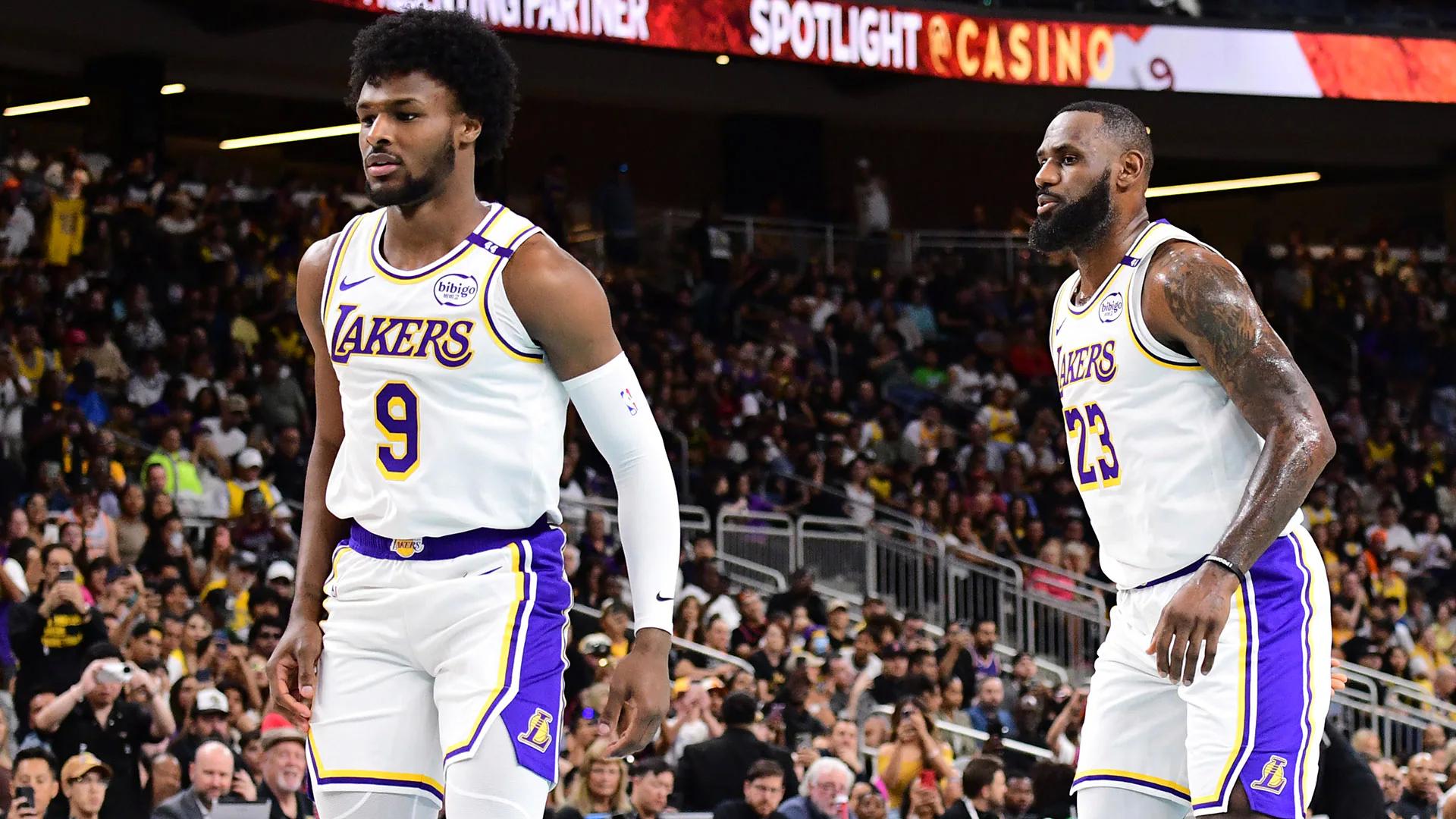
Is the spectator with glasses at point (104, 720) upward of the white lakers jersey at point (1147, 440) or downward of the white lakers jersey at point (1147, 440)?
downward

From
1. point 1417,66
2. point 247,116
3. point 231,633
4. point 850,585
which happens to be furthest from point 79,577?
point 1417,66

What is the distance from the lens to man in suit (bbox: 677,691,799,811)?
1051 cm

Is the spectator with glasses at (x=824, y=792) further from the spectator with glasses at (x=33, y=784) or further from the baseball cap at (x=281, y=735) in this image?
the spectator with glasses at (x=33, y=784)

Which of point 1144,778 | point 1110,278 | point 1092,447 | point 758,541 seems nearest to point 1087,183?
point 1110,278

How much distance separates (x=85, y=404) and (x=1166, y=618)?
11259 millimetres

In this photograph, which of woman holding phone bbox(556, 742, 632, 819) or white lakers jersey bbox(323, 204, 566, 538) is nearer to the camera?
white lakers jersey bbox(323, 204, 566, 538)

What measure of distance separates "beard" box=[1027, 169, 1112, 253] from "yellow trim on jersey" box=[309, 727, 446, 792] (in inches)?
79.4

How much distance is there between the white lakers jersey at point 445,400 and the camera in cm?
403

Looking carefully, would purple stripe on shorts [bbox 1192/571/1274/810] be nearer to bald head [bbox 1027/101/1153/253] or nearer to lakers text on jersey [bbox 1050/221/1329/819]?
lakers text on jersey [bbox 1050/221/1329/819]

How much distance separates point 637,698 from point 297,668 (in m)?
0.77

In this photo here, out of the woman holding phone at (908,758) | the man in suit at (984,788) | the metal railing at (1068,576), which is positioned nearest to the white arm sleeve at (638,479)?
the man in suit at (984,788)

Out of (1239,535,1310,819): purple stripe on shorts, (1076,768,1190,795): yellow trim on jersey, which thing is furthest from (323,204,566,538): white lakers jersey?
(1239,535,1310,819): purple stripe on shorts

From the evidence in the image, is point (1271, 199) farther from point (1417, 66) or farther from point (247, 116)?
point (247, 116)

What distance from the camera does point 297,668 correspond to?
4.22 meters
